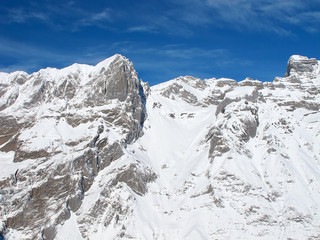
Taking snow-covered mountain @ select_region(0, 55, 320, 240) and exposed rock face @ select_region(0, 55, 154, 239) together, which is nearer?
snow-covered mountain @ select_region(0, 55, 320, 240)

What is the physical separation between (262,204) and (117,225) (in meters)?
55.1

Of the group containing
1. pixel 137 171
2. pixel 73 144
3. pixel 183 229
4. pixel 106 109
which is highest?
pixel 106 109

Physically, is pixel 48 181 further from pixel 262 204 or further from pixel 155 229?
pixel 262 204

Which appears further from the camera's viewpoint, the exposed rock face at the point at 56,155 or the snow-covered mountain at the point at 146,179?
the exposed rock face at the point at 56,155

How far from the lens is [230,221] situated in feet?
482

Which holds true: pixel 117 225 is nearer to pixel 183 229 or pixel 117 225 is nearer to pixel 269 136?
pixel 183 229

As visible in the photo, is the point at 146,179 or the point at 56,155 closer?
the point at 56,155

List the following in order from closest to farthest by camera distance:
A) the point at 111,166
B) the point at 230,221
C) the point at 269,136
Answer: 1. the point at 230,221
2. the point at 111,166
3. the point at 269,136

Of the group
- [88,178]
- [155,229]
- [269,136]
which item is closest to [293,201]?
[269,136]

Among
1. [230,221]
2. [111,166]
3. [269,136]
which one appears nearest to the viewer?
[230,221]

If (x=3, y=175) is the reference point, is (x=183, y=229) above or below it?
below

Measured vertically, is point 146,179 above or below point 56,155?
below

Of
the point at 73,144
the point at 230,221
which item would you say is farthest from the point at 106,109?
the point at 230,221

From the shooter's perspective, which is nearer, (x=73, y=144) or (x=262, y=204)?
(x=262, y=204)
